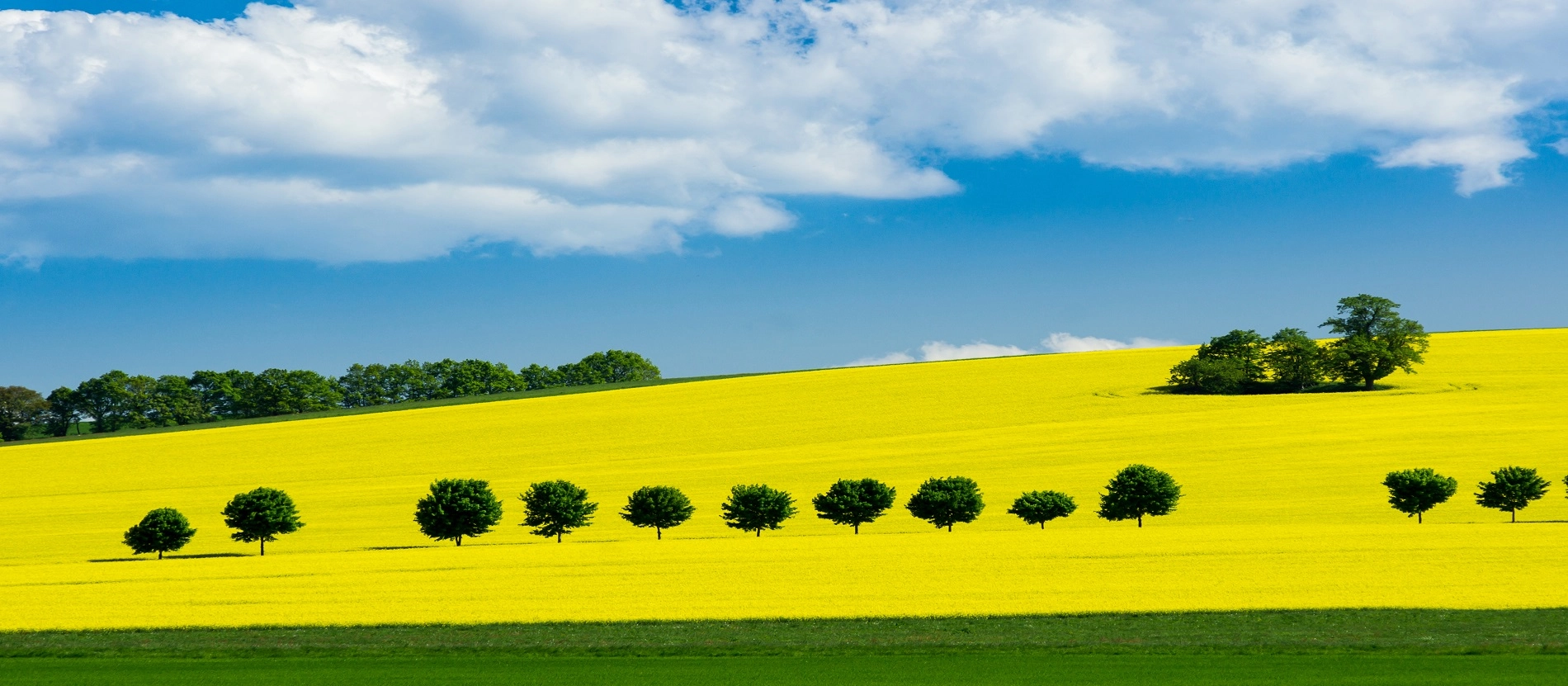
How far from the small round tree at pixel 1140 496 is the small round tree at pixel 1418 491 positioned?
29.6ft

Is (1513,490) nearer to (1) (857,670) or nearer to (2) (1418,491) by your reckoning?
(2) (1418,491)

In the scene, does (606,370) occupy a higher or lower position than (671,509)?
higher

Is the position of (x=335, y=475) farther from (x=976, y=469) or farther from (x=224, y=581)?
(x=976, y=469)

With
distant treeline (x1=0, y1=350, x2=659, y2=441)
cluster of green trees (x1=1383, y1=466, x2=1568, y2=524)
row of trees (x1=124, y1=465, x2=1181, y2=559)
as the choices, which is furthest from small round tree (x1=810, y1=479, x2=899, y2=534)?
distant treeline (x1=0, y1=350, x2=659, y2=441)

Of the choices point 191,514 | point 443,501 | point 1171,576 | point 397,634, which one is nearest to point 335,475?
point 191,514

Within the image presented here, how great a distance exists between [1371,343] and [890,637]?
75.0m

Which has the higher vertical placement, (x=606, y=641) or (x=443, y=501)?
(x=443, y=501)

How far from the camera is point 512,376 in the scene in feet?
546

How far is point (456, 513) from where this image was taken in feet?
168

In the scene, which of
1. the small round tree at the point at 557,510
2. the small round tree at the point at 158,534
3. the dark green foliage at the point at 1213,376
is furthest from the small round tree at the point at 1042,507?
the dark green foliage at the point at 1213,376

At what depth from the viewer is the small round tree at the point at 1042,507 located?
49.5 m

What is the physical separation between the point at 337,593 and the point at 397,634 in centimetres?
776

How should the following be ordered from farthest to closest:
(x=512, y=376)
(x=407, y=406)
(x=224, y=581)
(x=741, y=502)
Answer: (x=512, y=376) < (x=407, y=406) < (x=741, y=502) < (x=224, y=581)

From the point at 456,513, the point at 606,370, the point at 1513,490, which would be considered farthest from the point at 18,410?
the point at 1513,490
